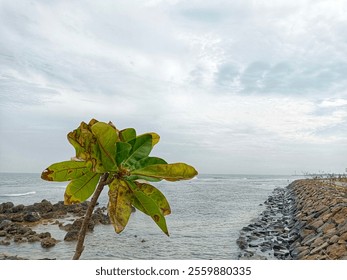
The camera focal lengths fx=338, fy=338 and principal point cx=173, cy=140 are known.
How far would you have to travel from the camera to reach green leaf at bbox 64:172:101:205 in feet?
2.44

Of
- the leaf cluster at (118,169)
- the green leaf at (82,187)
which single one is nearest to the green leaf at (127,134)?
the leaf cluster at (118,169)

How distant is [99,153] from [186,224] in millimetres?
14511

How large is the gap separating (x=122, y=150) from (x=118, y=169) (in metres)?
0.05

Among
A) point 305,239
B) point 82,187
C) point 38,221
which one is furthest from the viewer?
point 38,221

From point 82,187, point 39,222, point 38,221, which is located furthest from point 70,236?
point 82,187

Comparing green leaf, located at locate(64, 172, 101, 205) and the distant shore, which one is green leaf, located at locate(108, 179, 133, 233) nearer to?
A: green leaf, located at locate(64, 172, 101, 205)

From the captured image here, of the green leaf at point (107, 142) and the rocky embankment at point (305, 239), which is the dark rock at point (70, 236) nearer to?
the rocky embankment at point (305, 239)

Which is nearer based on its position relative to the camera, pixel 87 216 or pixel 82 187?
pixel 87 216

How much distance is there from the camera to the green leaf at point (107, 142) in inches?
26.0

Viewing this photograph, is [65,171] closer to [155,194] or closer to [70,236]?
[155,194]

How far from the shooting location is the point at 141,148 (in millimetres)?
710

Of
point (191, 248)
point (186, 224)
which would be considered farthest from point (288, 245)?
point (186, 224)

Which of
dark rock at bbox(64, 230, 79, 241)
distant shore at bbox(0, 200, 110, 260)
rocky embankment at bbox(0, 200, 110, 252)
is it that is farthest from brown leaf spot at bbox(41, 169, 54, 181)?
dark rock at bbox(64, 230, 79, 241)
